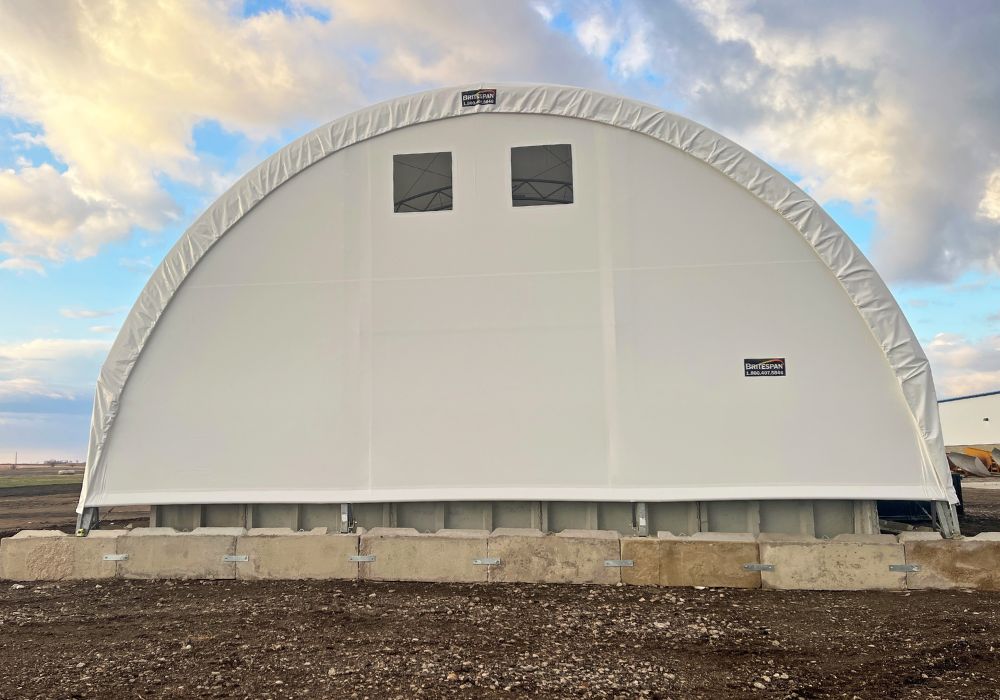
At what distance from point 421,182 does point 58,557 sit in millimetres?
8005

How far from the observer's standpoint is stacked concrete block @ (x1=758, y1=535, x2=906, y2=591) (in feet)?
27.4

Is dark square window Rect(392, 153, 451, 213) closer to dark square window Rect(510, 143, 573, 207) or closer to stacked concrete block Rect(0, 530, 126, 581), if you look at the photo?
dark square window Rect(510, 143, 573, 207)

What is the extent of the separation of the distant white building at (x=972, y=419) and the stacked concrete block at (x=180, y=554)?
40.8 m

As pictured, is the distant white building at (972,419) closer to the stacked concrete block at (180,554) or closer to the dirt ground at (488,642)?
the dirt ground at (488,642)

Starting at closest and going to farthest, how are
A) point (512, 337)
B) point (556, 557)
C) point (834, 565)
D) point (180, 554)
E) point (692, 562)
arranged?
point (834, 565), point (692, 562), point (556, 557), point (180, 554), point (512, 337)

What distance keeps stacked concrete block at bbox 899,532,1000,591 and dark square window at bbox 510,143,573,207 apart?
22.4 ft

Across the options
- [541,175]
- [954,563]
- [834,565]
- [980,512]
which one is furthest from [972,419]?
[541,175]

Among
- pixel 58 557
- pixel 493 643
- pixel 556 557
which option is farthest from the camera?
pixel 58 557

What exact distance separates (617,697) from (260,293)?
7707 mm

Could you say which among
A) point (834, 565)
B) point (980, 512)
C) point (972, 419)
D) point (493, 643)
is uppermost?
point (972, 419)

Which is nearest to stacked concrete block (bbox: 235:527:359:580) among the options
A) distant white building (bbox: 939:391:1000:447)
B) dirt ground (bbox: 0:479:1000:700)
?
dirt ground (bbox: 0:479:1000:700)

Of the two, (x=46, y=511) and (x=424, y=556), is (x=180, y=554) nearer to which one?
(x=424, y=556)

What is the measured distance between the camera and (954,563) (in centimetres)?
830

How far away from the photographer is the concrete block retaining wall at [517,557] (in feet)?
27.4
